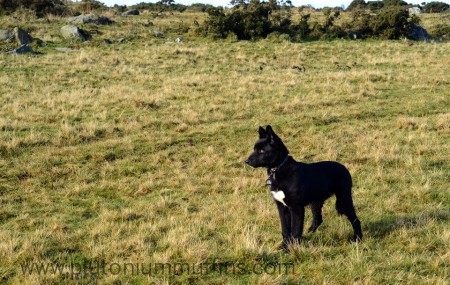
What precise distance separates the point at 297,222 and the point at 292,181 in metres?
0.56

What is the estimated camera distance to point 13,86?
19.8 meters

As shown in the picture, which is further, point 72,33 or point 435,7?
point 435,7

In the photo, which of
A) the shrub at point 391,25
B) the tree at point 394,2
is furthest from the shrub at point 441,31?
the tree at point 394,2

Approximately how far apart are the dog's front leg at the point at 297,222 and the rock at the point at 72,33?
29.9 meters

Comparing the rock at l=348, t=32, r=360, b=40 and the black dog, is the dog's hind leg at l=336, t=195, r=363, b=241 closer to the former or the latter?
the black dog

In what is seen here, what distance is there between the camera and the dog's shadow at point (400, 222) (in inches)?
279

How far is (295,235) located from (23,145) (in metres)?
9.27

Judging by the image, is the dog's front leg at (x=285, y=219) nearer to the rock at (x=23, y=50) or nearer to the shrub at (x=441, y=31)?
the rock at (x=23, y=50)

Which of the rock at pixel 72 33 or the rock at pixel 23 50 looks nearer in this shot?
the rock at pixel 23 50

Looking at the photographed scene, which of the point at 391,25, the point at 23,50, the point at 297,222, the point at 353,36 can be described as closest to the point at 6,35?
the point at 23,50

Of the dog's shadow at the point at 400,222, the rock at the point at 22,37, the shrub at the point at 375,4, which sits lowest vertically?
the dog's shadow at the point at 400,222

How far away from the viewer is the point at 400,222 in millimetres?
7352

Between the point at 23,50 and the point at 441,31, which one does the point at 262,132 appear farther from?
the point at 441,31

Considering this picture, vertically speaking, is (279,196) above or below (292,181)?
below
